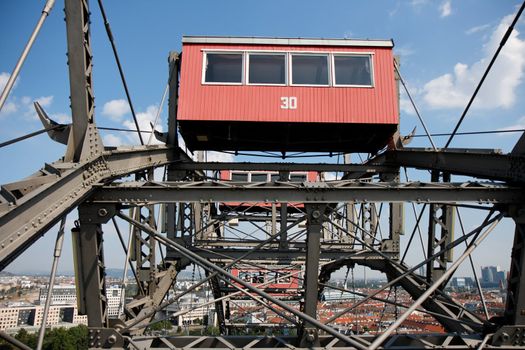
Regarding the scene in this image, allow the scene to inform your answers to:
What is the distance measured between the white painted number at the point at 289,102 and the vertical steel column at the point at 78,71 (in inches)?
205

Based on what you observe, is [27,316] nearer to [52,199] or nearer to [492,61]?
[52,199]

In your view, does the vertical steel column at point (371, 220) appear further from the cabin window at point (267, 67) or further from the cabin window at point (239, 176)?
the cabin window at point (239, 176)

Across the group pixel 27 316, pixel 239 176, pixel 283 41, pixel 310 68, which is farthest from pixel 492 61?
pixel 27 316

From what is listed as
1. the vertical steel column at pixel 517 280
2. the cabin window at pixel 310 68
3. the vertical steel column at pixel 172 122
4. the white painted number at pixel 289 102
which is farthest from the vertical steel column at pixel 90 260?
the vertical steel column at pixel 517 280

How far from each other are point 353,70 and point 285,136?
267cm

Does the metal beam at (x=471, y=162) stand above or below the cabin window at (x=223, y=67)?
below

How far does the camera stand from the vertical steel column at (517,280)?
6340mm

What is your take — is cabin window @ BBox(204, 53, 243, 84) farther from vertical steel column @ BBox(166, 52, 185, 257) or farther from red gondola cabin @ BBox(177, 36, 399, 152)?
vertical steel column @ BBox(166, 52, 185, 257)

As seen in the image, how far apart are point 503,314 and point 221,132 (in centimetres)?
799

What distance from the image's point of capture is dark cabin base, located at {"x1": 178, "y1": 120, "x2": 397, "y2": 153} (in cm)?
1067

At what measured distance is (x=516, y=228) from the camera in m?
6.66

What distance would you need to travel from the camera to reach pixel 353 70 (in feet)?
35.3

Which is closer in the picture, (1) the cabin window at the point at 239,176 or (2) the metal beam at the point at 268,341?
(2) the metal beam at the point at 268,341

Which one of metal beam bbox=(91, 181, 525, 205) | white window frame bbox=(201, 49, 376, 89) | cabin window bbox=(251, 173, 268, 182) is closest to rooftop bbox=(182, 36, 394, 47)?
white window frame bbox=(201, 49, 376, 89)
